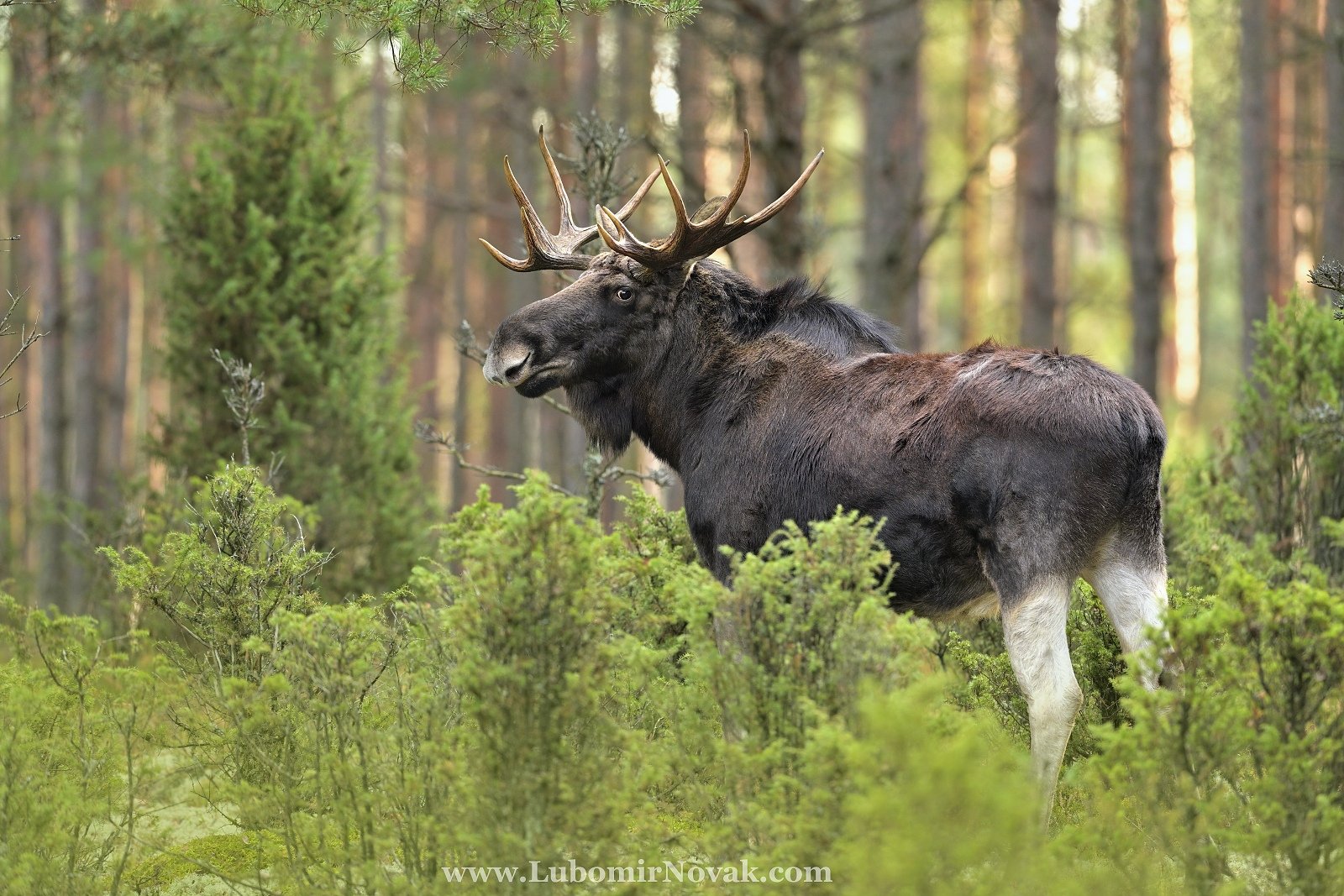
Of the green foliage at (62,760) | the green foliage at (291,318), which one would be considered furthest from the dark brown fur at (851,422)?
the green foliage at (291,318)

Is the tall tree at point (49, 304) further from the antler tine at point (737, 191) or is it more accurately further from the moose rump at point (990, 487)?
the moose rump at point (990, 487)

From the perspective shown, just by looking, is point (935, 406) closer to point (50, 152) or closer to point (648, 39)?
point (50, 152)

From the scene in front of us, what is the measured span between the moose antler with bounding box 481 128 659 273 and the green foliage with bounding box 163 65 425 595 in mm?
3148

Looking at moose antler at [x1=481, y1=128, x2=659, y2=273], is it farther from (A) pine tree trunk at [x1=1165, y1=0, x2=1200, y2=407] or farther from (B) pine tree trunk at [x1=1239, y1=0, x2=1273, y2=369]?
(A) pine tree trunk at [x1=1165, y1=0, x2=1200, y2=407]

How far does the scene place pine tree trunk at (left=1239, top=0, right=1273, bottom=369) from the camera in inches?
546

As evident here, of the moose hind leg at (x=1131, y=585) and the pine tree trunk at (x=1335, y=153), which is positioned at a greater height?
the pine tree trunk at (x=1335, y=153)

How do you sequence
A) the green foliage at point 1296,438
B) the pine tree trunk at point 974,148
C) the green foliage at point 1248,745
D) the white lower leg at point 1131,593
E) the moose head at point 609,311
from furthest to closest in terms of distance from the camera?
the pine tree trunk at point 974,148
the green foliage at point 1296,438
the moose head at point 609,311
the white lower leg at point 1131,593
the green foliage at point 1248,745

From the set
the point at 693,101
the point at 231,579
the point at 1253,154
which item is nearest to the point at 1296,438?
the point at 231,579

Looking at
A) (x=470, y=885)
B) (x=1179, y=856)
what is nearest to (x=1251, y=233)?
(x=1179, y=856)

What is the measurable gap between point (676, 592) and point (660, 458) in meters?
2.14

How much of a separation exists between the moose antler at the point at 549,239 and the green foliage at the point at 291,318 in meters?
3.15

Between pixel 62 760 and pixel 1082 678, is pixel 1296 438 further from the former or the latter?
pixel 62 760

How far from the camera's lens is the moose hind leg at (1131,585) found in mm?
5316

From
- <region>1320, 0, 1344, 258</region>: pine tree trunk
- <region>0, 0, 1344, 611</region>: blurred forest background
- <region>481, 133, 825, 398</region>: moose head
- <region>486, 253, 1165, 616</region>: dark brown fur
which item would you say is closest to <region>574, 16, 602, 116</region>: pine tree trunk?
<region>0, 0, 1344, 611</region>: blurred forest background
